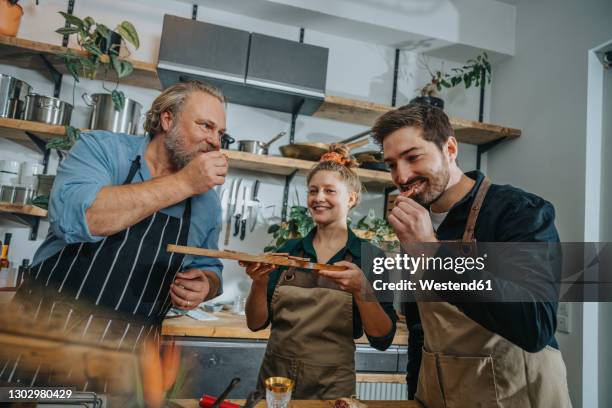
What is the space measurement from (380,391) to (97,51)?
264cm

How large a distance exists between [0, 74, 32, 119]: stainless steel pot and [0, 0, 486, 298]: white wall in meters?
0.32

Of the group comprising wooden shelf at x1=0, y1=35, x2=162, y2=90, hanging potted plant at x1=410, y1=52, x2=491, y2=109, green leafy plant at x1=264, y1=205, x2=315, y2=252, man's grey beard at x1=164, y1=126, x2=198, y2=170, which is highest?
hanging potted plant at x1=410, y1=52, x2=491, y2=109

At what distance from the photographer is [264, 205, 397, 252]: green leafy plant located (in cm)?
263

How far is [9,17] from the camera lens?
2367mm

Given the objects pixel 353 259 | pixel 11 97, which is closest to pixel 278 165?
pixel 353 259

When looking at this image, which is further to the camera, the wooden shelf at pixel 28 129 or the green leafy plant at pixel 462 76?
the green leafy plant at pixel 462 76

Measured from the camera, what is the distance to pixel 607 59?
240 centimetres

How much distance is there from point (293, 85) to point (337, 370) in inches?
72.5

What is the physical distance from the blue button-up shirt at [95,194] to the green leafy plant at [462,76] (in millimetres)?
2158

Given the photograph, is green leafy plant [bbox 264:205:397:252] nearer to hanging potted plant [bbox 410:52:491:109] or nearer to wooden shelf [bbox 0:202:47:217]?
hanging potted plant [bbox 410:52:491:109]

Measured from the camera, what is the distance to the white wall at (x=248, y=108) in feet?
8.80

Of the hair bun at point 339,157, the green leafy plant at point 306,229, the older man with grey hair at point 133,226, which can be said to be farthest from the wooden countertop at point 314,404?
the green leafy plant at point 306,229

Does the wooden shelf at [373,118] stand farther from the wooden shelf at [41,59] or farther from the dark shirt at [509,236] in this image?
the dark shirt at [509,236]

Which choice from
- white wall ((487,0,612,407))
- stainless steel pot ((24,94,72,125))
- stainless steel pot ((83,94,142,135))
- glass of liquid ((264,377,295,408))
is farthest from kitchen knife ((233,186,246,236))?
white wall ((487,0,612,407))
